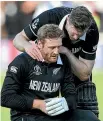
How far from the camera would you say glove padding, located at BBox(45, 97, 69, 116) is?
4.18m

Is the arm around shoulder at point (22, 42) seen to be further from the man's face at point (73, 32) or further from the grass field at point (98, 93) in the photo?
the grass field at point (98, 93)

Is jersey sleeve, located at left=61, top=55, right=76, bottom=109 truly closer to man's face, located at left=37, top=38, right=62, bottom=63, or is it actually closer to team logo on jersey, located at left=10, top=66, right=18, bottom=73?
man's face, located at left=37, top=38, right=62, bottom=63

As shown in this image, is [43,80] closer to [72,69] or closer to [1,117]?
[72,69]

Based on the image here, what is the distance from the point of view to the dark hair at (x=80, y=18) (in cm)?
452

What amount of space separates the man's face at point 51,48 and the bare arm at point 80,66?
36 centimetres

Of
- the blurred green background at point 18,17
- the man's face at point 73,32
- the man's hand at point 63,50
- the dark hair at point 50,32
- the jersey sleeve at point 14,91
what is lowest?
the jersey sleeve at point 14,91

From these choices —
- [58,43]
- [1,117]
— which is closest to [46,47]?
[58,43]

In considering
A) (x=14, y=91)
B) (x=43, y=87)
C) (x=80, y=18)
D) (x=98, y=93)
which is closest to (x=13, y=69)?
(x=14, y=91)

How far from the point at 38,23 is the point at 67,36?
Answer: 1.04ft

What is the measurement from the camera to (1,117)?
25.9 feet

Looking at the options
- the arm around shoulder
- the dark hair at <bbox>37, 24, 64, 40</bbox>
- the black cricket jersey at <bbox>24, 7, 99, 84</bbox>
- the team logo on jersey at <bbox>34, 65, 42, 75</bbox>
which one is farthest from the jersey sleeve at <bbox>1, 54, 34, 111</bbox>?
the black cricket jersey at <bbox>24, 7, 99, 84</bbox>

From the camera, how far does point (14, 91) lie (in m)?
4.27

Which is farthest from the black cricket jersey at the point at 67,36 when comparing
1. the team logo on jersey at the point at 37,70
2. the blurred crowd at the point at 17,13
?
the blurred crowd at the point at 17,13

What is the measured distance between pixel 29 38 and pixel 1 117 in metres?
3.14
